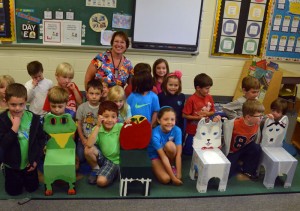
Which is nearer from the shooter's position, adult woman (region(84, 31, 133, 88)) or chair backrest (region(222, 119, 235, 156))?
chair backrest (region(222, 119, 235, 156))

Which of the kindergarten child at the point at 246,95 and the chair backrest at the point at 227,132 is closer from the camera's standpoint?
the chair backrest at the point at 227,132

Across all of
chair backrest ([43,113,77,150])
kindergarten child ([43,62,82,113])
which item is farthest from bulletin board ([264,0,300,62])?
chair backrest ([43,113,77,150])

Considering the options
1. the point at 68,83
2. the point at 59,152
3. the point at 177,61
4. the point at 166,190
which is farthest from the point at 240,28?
the point at 59,152

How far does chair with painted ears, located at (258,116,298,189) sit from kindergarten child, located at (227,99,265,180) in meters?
0.08

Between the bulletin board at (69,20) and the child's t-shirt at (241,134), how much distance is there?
6.71ft

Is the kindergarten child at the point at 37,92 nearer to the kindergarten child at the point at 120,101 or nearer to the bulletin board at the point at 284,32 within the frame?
the kindergarten child at the point at 120,101

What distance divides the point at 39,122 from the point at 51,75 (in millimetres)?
1952

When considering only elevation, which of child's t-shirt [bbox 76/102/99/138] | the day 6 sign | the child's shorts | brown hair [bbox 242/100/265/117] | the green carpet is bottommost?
the green carpet

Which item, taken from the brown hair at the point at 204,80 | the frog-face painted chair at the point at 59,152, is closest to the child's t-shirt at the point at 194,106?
the brown hair at the point at 204,80

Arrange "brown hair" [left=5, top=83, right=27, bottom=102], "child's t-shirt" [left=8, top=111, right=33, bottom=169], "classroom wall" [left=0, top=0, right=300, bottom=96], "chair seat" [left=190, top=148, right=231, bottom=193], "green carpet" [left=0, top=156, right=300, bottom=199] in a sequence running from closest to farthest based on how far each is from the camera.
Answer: "brown hair" [left=5, top=83, right=27, bottom=102] < "child's t-shirt" [left=8, top=111, right=33, bottom=169] < "green carpet" [left=0, top=156, right=300, bottom=199] < "chair seat" [left=190, top=148, right=231, bottom=193] < "classroom wall" [left=0, top=0, right=300, bottom=96]

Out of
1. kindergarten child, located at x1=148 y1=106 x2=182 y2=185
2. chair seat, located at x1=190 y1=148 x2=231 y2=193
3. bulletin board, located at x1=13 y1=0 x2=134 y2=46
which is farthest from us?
bulletin board, located at x1=13 y1=0 x2=134 y2=46

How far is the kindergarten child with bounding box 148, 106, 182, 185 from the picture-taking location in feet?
9.26

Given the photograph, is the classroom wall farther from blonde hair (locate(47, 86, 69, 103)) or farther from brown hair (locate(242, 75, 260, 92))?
blonde hair (locate(47, 86, 69, 103))

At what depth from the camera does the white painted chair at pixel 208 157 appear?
2734 millimetres
